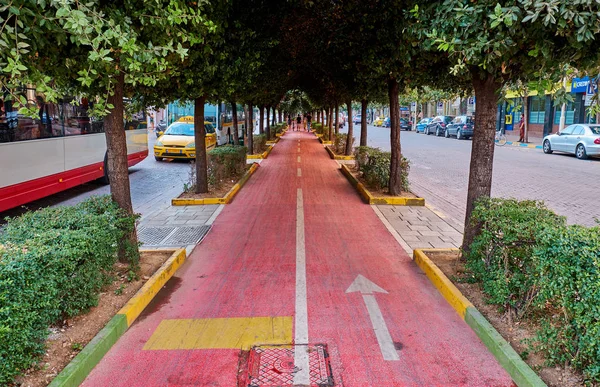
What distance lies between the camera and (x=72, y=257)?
402cm

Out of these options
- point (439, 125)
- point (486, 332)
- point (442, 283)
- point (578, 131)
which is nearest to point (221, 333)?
point (486, 332)

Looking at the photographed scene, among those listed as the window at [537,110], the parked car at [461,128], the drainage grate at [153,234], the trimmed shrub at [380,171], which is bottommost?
the drainage grate at [153,234]

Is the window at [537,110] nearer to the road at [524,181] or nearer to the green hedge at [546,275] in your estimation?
the road at [524,181]

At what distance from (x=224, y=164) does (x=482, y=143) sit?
8.24m

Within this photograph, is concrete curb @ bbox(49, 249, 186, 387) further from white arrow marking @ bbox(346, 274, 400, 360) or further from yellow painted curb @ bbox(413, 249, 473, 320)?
yellow painted curb @ bbox(413, 249, 473, 320)

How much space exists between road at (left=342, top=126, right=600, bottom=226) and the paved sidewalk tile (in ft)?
1.79

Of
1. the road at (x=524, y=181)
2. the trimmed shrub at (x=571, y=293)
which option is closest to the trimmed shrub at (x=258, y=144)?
the road at (x=524, y=181)

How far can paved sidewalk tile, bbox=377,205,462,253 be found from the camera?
7.61m

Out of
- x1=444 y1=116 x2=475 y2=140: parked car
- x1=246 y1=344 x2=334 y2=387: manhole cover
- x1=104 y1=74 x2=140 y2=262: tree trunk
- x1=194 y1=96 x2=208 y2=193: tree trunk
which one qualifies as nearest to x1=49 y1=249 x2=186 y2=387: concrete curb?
x1=104 y1=74 x2=140 y2=262: tree trunk

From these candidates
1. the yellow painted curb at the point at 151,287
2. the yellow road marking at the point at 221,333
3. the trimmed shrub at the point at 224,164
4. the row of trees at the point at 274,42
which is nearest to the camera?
the row of trees at the point at 274,42

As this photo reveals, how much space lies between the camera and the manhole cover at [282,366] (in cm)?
363

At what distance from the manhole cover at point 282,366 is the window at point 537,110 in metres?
37.3

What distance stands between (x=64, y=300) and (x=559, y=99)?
4.91m

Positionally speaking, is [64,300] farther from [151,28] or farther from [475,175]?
[475,175]
